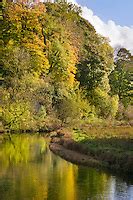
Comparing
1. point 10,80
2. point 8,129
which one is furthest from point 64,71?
point 8,129

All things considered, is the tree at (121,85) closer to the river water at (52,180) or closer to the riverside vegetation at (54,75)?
the riverside vegetation at (54,75)

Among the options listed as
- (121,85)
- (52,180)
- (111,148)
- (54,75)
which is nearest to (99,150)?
(111,148)

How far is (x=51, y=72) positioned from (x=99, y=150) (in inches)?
1775

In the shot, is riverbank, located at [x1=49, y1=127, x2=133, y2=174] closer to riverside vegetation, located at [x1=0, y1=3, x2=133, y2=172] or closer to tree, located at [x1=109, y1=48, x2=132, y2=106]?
riverside vegetation, located at [x1=0, y1=3, x2=133, y2=172]

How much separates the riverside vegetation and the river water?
13.2 m

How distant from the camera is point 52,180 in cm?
3428

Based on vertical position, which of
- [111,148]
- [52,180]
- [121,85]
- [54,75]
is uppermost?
[121,85]

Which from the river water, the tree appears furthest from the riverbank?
the tree

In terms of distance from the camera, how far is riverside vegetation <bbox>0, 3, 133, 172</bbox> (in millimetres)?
70000

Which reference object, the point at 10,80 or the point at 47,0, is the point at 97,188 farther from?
the point at 47,0

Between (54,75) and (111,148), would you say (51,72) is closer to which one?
(54,75)

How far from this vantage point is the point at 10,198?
28703 mm

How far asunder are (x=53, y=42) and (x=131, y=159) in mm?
54696

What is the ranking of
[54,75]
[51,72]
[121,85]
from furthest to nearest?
1. [121,85]
2. [51,72]
3. [54,75]
